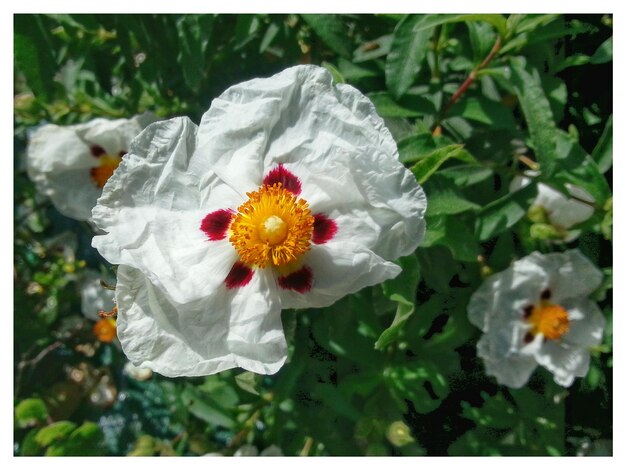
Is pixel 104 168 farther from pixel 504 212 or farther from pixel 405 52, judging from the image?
pixel 504 212

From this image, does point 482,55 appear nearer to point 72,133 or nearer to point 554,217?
point 554,217

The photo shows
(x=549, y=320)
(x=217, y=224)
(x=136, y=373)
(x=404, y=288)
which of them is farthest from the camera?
(x=136, y=373)

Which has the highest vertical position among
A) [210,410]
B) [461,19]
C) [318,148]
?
[461,19]

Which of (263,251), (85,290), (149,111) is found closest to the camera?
(263,251)

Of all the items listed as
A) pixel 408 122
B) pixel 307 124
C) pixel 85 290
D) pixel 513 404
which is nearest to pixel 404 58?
pixel 408 122

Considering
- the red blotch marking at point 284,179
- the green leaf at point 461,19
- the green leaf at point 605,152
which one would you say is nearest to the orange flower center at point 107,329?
the red blotch marking at point 284,179

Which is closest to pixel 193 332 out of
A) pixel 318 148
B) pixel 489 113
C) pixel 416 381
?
pixel 318 148

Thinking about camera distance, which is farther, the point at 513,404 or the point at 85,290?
the point at 85,290
